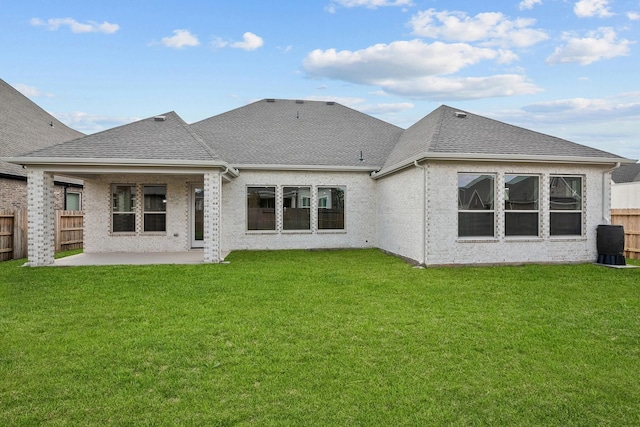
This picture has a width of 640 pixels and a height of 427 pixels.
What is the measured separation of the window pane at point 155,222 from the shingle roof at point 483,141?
8.50 m

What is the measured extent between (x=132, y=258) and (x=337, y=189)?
745 centimetres

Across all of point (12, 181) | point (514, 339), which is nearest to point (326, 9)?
point (12, 181)

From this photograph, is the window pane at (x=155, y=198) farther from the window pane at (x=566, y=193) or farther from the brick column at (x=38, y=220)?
the window pane at (x=566, y=193)

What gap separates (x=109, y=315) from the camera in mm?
5898

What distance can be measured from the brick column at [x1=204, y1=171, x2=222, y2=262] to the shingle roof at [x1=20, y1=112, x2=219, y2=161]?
0.62 metres

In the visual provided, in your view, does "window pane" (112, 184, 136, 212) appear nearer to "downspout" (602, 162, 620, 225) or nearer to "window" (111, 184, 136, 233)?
"window" (111, 184, 136, 233)

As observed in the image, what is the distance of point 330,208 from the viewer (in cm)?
1488

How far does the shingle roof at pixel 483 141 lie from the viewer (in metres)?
10.7

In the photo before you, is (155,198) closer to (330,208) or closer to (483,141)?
(330,208)

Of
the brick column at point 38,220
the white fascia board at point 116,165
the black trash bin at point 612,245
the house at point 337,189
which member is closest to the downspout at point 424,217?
the house at point 337,189

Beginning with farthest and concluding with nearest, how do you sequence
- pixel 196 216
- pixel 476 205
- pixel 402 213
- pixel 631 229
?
pixel 196 216, pixel 631 229, pixel 402 213, pixel 476 205

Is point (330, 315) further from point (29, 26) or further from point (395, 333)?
point (29, 26)

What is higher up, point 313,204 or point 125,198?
point 125,198

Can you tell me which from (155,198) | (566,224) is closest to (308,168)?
(155,198)
